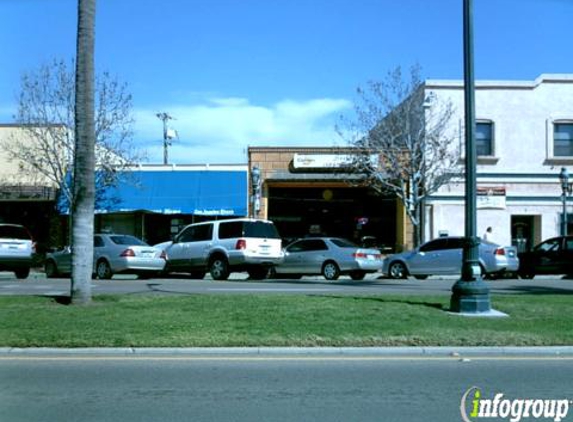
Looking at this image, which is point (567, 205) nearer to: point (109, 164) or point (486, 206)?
point (486, 206)

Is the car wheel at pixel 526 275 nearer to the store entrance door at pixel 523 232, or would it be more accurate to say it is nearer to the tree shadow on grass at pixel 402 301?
the store entrance door at pixel 523 232

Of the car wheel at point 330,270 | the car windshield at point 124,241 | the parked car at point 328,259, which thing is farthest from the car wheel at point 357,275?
the car windshield at point 124,241

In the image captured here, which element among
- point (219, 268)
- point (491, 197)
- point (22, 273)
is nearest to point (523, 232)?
point (491, 197)

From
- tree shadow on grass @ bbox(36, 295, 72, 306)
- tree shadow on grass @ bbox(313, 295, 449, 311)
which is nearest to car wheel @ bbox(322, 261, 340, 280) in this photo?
tree shadow on grass @ bbox(313, 295, 449, 311)

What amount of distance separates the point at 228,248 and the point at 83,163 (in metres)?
9.53

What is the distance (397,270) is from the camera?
955 inches

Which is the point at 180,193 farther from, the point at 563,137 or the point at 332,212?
the point at 563,137

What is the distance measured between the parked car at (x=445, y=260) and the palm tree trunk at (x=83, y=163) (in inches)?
533

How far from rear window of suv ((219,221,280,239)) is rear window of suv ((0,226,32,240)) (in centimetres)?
672

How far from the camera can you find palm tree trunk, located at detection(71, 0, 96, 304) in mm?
12906

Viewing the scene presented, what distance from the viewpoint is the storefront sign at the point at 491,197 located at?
30594 millimetres

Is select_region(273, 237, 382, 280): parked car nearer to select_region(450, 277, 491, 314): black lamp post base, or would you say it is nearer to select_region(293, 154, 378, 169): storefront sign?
select_region(293, 154, 378, 169): storefront sign

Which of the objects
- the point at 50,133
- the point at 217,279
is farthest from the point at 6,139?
the point at 217,279

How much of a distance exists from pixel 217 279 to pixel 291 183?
1007cm
